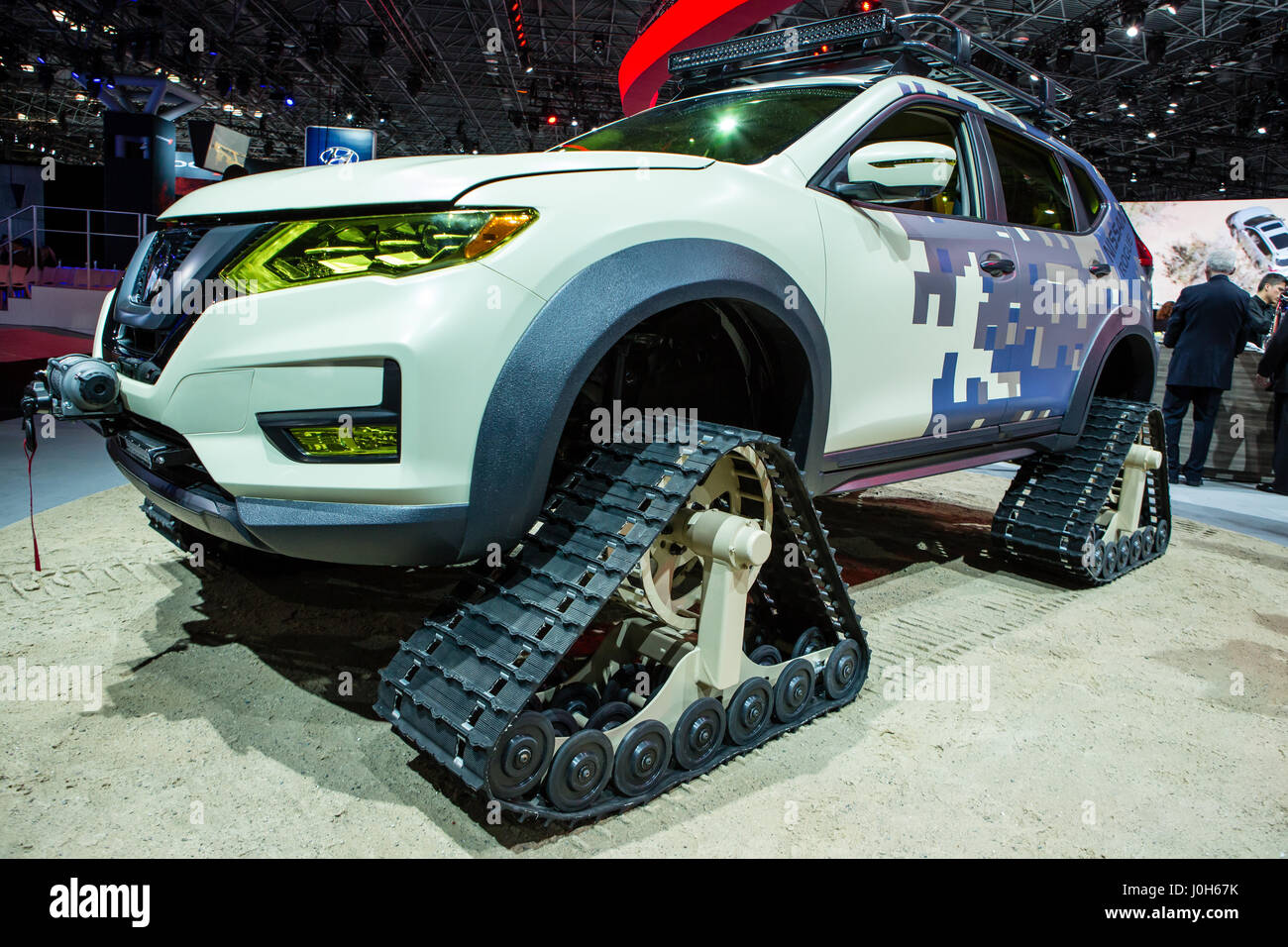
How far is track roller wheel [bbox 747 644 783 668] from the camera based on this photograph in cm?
238

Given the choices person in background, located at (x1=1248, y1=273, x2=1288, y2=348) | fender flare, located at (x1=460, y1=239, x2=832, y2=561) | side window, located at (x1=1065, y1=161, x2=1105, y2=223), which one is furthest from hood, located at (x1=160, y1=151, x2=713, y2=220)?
person in background, located at (x1=1248, y1=273, x2=1288, y2=348)

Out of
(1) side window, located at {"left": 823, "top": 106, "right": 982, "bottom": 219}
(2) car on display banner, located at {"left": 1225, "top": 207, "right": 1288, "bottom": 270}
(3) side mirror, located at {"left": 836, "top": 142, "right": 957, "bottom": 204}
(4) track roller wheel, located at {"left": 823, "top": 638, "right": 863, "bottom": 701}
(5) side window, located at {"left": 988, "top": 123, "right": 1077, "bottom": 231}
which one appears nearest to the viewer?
(3) side mirror, located at {"left": 836, "top": 142, "right": 957, "bottom": 204}

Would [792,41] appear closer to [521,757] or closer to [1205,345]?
[521,757]

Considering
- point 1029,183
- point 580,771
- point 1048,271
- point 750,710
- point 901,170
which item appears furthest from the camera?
point 1029,183

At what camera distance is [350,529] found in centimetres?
177

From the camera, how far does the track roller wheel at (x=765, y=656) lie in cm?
238

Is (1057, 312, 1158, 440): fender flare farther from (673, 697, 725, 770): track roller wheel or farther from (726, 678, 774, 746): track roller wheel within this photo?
(673, 697, 725, 770): track roller wheel

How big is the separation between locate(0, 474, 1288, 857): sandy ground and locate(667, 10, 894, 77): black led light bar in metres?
2.24

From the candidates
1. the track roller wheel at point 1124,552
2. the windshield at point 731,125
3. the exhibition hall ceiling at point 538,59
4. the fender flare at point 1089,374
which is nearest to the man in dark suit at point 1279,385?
the fender flare at point 1089,374

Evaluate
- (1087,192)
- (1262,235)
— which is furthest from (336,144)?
(1262,235)

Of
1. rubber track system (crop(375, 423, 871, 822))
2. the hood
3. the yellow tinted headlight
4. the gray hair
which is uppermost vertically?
the gray hair

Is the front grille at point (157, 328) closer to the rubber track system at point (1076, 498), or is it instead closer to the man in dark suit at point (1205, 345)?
the rubber track system at point (1076, 498)

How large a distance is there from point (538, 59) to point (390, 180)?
20.7 meters
